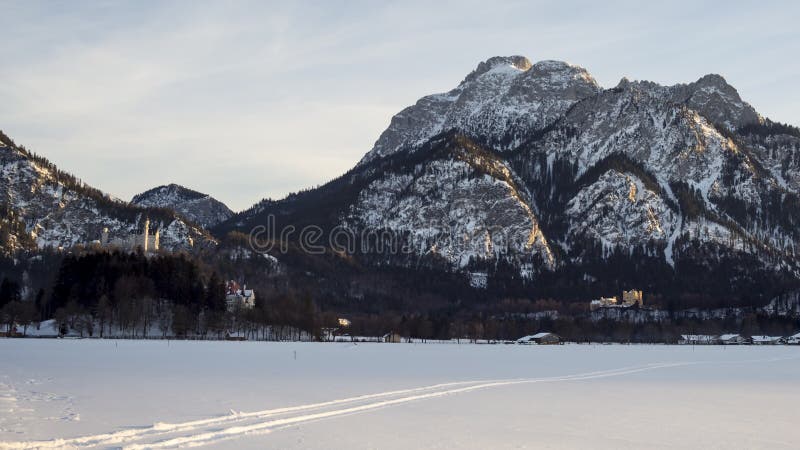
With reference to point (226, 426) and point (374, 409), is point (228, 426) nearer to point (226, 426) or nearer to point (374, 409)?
point (226, 426)

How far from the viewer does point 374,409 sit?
143 ft

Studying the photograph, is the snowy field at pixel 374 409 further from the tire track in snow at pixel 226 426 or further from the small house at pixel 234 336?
the small house at pixel 234 336

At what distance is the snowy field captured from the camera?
33.2 m

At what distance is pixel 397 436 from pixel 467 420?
21.3 feet

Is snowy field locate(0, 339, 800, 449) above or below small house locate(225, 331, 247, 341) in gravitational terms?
below

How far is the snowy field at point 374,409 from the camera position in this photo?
3316 centimetres

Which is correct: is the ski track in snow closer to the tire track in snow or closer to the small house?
the tire track in snow

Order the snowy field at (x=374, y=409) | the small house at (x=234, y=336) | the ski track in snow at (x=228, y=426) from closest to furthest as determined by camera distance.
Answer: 1. the ski track in snow at (x=228, y=426)
2. the snowy field at (x=374, y=409)
3. the small house at (x=234, y=336)

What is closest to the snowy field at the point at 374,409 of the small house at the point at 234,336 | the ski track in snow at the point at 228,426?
the ski track in snow at the point at 228,426

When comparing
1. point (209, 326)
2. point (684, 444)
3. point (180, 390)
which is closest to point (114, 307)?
point (209, 326)

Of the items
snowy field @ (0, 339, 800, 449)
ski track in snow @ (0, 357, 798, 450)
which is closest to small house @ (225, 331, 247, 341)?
snowy field @ (0, 339, 800, 449)

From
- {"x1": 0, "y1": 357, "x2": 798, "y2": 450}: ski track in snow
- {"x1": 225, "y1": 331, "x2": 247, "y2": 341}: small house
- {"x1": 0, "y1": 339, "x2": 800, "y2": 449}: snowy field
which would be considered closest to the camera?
{"x1": 0, "y1": 357, "x2": 798, "y2": 450}: ski track in snow

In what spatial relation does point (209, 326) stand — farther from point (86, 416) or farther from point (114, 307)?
point (86, 416)

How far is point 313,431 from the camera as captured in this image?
34.8 meters
